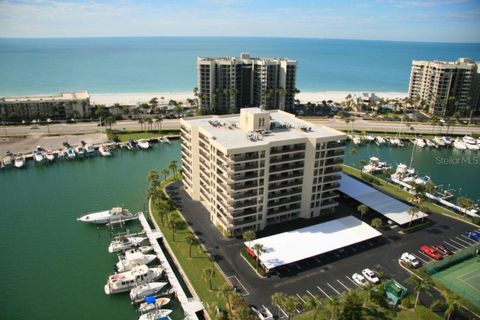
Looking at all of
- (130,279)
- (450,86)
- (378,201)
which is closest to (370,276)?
(378,201)

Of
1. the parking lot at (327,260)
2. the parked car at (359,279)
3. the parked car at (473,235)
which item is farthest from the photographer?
the parked car at (473,235)

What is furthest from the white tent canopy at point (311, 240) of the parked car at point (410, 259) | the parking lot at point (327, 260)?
the parked car at point (410, 259)

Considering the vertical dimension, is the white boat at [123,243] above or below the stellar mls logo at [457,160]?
below

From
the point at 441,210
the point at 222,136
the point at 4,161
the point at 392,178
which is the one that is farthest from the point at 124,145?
the point at 441,210

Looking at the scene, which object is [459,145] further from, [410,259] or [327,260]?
[327,260]

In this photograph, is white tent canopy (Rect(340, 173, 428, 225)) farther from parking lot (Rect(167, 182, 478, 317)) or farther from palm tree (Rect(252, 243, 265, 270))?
palm tree (Rect(252, 243, 265, 270))

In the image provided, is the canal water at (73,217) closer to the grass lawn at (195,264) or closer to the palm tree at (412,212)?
the grass lawn at (195,264)

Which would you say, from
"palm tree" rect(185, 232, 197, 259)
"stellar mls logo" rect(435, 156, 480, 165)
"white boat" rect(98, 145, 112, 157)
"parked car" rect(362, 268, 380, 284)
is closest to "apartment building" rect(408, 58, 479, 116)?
"stellar mls logo" rect(435, 156, 480, 165)
